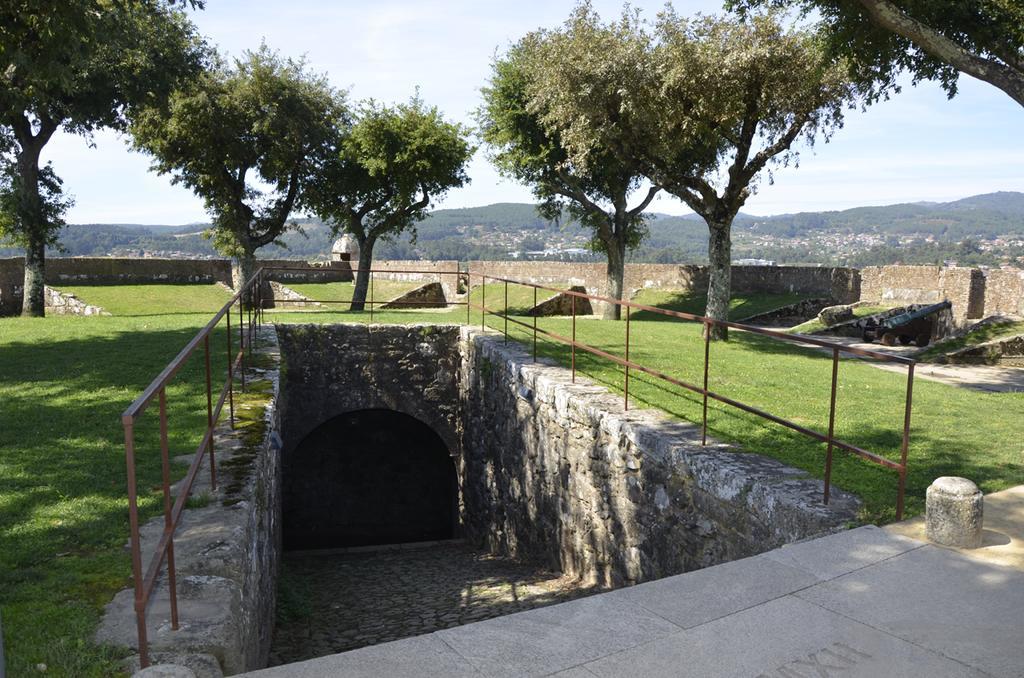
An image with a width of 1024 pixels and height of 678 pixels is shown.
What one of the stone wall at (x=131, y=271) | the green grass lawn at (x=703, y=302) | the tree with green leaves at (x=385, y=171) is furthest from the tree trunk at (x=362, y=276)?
the green grass lawn at (x=703, y=302)

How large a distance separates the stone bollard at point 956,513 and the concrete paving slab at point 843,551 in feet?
0.51

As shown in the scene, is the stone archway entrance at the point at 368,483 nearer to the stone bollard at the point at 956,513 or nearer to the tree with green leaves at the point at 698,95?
the tree with green leaves at the point at 698,95

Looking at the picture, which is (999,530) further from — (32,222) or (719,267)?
(32,222)

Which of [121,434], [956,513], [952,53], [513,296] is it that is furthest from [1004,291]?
[121,434]

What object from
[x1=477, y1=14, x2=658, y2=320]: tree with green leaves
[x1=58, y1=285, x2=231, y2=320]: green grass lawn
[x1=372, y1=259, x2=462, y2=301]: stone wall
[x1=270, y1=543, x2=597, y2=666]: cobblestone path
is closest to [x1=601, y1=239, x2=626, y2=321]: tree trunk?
[x1=477, y1=14, x2=658, y2=320]: tree with green leaves

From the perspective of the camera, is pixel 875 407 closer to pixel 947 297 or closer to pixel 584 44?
pixel 584 44

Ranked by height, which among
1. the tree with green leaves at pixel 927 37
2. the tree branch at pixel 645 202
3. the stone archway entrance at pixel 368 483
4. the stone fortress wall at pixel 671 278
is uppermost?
the tree with green leaves at pixel 927 37

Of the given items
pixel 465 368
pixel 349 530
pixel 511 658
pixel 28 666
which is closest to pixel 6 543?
pixel 28 666

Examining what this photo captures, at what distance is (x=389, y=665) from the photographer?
2832 millimetres

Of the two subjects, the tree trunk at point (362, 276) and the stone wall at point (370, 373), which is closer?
the stone wall at point (370, 373)

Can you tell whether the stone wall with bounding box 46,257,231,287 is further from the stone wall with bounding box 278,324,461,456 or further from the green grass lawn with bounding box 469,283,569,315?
the stone wall with bounding box 278,324,461,456

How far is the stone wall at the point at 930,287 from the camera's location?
20156 mm

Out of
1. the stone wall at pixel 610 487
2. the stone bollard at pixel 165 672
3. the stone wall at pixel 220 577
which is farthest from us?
the stone wall at pixel 610 487

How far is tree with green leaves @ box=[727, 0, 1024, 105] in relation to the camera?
866cm
